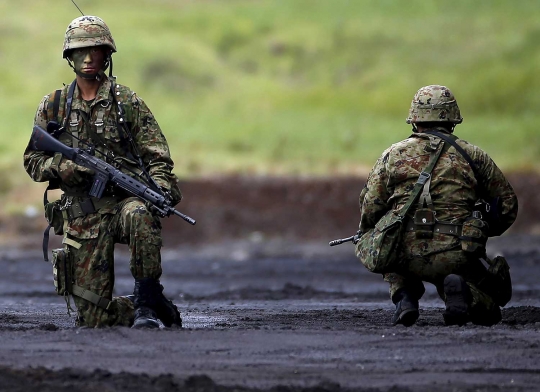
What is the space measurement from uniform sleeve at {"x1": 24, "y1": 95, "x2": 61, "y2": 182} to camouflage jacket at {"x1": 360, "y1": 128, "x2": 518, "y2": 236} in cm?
237

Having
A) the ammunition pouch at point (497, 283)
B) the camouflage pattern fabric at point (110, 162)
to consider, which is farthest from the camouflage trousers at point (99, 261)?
the ammunition pouch at point (497, 283)

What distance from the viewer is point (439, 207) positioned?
984 cm

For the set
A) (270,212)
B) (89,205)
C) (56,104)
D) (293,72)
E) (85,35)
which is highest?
(293,72)

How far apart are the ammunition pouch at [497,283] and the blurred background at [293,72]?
20.9 meters

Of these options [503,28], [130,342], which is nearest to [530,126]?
[503,28]

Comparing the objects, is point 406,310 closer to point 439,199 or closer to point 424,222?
point 424,222

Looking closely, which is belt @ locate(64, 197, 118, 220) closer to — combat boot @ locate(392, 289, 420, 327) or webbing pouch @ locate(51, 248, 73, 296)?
webbing pouch @ locate(51, 248, 73, 296)

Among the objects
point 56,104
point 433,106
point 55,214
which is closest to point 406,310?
point 433,106

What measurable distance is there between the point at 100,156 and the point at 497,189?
2982 mm

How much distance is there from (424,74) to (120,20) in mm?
11102

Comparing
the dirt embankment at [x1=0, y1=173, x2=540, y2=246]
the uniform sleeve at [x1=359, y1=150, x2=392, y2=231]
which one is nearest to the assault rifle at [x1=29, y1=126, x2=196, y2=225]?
the uniform sleeve at [x1=359, y1=150, x2=392, y2=231]

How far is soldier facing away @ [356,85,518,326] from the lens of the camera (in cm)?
980

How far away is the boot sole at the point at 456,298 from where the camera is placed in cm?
946

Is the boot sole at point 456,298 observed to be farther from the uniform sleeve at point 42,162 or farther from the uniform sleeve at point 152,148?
the uniform sleeve at point 42,162
